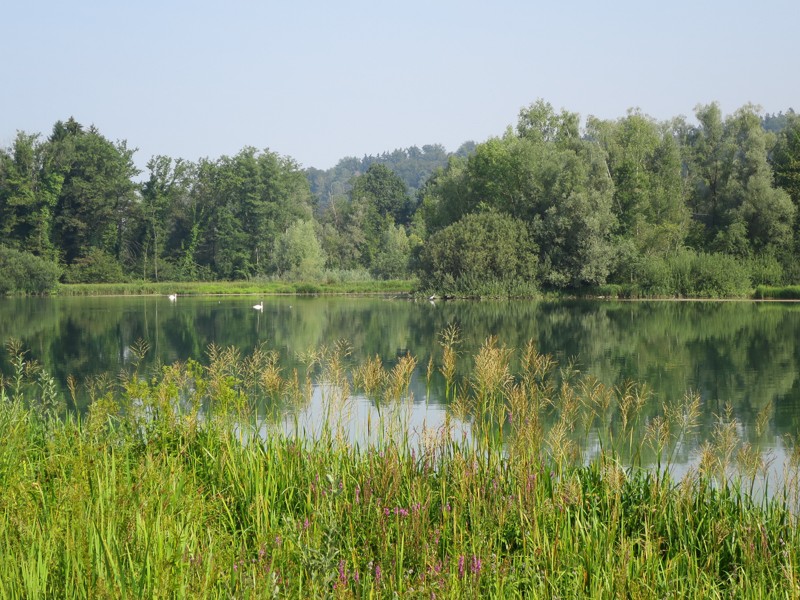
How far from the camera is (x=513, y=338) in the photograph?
975 inches

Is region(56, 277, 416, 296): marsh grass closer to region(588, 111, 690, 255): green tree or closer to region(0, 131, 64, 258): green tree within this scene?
region(0, 131, 64, 258): green tree

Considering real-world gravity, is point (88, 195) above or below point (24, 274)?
above

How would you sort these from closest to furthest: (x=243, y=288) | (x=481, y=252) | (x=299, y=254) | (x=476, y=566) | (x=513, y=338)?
(x=476, y=566)
(x=513, y=338)
(x=481, y=252)
(x=243, y=288)
(x=299, y=254)

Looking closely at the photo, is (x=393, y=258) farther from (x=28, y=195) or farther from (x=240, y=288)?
(x=28, y=195)

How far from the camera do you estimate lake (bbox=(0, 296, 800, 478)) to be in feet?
51.2

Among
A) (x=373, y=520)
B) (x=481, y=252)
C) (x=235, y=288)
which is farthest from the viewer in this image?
(x=235, y=288)

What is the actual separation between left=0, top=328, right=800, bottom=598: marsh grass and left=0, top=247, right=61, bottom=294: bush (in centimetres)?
5692

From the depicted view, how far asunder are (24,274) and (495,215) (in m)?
33.7

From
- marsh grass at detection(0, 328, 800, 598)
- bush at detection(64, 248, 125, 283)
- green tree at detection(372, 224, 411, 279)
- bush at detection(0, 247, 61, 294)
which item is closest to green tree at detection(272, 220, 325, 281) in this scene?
green tree at detection(372, 224, 411, 279)

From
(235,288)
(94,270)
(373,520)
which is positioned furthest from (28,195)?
(373,520)

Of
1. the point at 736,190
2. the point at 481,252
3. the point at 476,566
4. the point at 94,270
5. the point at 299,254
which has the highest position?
the point at 736,190

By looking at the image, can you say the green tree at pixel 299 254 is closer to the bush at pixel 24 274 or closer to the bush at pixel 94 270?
the bush at pixel 94 270

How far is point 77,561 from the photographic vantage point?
146 inches

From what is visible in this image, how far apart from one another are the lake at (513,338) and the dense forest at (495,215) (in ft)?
19.3
